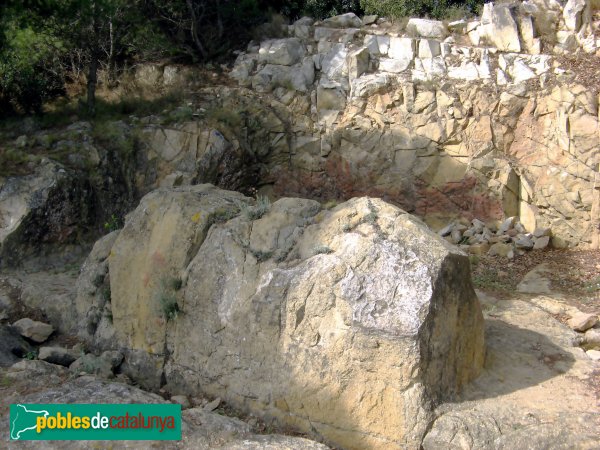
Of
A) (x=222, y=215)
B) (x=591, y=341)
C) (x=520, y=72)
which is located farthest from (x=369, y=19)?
(x=591, y=341)

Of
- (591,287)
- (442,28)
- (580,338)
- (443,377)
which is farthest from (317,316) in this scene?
(442,28)

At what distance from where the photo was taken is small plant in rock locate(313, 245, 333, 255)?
17.5 feet

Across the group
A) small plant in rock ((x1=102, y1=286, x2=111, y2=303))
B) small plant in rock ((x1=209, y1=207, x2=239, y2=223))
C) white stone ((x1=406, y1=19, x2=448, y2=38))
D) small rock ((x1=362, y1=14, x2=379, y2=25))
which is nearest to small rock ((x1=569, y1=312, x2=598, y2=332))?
small plant in rock ((x1=209, y1=207, x2=239, y2=223))

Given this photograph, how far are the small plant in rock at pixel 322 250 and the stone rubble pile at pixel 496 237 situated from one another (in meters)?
5.36

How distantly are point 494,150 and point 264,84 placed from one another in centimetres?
458

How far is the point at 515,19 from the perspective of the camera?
1175 centimetres

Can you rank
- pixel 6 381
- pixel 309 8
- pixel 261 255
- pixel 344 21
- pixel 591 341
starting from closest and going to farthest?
pixel 6 381
pixel 261 255
pixel 591 341
pixel 344 21
pixel 309 8

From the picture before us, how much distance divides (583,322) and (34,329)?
6125mm

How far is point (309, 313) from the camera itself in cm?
516

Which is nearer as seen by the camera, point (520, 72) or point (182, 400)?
point (182, 400)

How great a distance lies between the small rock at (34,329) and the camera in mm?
6754

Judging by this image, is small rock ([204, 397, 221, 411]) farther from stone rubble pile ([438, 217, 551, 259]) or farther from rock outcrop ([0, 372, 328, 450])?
stone rubble pile ([438, 217, 551, 259])

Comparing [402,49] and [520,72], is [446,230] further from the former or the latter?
[402,49]

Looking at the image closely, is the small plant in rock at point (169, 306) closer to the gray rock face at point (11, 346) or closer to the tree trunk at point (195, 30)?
the gray rock face at point (11, 346)
